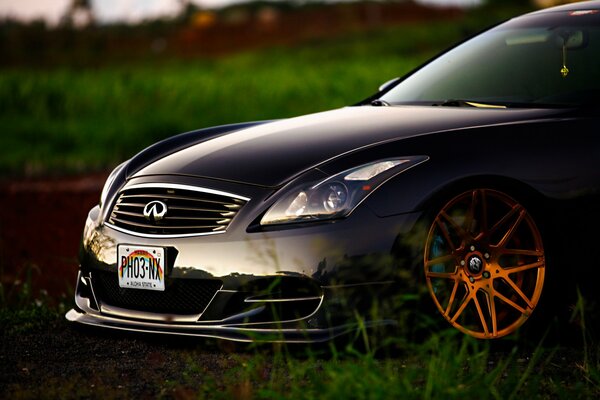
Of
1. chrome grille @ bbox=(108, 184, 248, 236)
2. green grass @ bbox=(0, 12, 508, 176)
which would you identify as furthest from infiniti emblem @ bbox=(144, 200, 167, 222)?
green grass @ bbox=(0, 12, 508, 176)

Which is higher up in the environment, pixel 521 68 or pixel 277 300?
pixel 521 68

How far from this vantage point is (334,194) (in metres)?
4.62

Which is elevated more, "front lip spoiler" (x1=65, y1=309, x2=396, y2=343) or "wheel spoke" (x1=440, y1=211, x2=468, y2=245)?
"wheel spoke" (x1=440, y1=211, x2=468, y2=245)

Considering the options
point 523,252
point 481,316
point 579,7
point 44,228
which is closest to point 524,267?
point 523,252

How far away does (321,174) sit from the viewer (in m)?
4.70

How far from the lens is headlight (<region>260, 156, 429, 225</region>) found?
15.0 ft

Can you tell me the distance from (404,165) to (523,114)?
0.85 metres

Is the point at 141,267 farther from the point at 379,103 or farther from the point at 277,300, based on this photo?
the point at 379,103

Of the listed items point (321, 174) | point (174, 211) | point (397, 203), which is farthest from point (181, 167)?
point (397, 203)

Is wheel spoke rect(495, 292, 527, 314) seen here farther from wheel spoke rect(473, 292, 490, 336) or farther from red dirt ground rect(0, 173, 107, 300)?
red dirt ground rect(0, 173, 107, 300)

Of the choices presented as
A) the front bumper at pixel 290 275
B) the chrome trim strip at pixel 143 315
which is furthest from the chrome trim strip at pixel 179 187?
the chrome trim strip at pixel 143 315

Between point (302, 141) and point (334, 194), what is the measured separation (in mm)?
614

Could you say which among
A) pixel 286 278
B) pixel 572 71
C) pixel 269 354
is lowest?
pixel 269 354

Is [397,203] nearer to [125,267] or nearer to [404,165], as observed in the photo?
[404,165]
